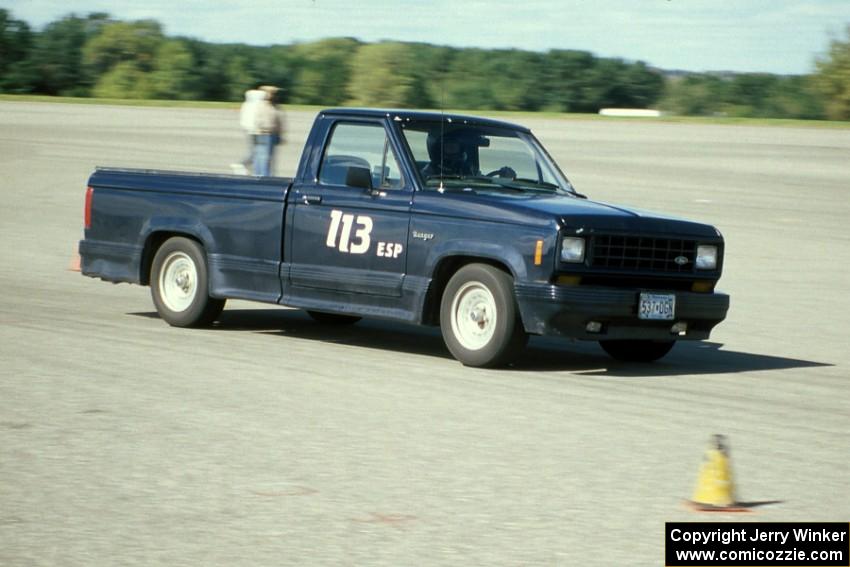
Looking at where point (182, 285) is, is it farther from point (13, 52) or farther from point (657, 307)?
point (13, 52)

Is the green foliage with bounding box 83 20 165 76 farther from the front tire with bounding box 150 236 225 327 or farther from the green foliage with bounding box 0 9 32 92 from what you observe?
the front tire with bounding box 150 236 225 327

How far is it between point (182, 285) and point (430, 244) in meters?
2.78

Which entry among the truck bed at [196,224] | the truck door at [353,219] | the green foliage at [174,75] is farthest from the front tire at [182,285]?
the green foliage at [174,75]

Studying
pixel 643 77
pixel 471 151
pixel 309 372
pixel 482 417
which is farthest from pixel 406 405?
pixel 643 77

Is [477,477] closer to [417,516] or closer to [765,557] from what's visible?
[417,516]

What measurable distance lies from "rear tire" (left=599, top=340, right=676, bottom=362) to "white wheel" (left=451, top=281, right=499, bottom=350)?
135 centimetres

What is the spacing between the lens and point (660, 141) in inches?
1363

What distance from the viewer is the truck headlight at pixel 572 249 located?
977 centimetres

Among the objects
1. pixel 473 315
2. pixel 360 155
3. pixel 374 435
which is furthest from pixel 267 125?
pixel 374 435

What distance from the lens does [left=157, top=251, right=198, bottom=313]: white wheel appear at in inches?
476

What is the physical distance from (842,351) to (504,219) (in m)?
3.62

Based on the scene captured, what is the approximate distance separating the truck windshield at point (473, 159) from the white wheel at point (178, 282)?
2.37 metres

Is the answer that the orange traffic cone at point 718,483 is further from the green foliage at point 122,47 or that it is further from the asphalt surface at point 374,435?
the green foliage at point 122,47

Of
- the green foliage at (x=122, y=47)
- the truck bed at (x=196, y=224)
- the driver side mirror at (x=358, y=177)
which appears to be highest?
the green foliage at (x=122, y=47)
